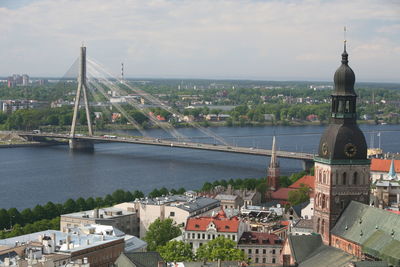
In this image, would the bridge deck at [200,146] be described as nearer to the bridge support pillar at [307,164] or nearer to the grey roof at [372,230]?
the bridge support pillar at [307,164]

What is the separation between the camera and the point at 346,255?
63.0 ft

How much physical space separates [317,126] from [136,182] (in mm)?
61225

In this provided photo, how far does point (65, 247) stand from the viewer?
23.7m

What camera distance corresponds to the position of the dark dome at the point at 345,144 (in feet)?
66.2

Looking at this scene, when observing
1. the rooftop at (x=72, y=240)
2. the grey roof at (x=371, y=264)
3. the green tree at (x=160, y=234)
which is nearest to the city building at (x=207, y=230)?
the green tree at (x=160, y=234)

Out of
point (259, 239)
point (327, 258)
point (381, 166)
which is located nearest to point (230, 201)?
point (259, 239)

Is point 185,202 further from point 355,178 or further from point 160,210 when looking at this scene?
point 355,178

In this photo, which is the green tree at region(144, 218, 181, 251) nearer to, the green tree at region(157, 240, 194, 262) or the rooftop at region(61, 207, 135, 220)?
the rooftop at region(61, 207, 135, 220)

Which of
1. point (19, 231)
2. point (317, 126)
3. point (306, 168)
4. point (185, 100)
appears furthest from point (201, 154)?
point (185, 100)

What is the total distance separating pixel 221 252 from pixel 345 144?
552 centimetres

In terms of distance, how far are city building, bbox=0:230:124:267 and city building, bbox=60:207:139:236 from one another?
10.2 ft

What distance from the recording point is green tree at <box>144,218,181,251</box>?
27.9 m

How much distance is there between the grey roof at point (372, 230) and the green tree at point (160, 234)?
9141mm

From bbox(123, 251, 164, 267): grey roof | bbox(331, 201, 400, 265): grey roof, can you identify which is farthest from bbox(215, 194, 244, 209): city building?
bbox(331, 201, 400, 265): grey roof
